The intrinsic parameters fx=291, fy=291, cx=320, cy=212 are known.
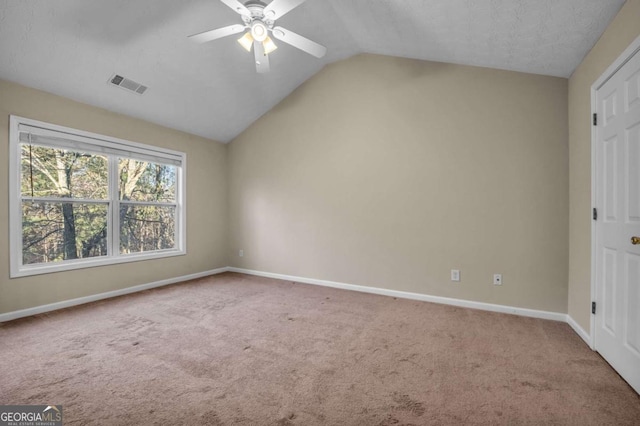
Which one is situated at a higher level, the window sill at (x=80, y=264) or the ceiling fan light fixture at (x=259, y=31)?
the ceiling fan light fixture at (x=259, y=31)

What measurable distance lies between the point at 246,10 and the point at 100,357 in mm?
2833

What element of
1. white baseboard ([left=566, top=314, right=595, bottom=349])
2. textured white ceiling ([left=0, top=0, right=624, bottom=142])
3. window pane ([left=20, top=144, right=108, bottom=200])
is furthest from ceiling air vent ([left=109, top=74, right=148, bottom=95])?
white baseboard ([left=566, top=314, right=595, bottom=349])

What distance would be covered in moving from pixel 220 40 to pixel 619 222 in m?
3.89

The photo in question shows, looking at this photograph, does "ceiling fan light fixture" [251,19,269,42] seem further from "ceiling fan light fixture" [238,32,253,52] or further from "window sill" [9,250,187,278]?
"window sill" [9,250,187,278]

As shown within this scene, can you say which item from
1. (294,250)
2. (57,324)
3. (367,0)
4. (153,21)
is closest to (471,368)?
(294,250)

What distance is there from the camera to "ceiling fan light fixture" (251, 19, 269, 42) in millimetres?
2338

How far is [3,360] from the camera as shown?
6.91 feet

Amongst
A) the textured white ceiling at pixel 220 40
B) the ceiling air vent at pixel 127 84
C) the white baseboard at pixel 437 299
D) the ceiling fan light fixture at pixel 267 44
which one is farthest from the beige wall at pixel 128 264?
the ceiling fan light fixture at pixel 267 44

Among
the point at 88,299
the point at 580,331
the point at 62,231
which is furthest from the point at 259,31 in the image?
the point at 580,331

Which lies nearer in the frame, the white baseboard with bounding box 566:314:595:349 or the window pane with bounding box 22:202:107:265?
the white baseboard with bounding box 566:314:595:349

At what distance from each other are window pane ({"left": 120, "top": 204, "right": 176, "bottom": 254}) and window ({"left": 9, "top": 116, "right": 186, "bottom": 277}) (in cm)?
1

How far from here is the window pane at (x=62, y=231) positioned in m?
3.11

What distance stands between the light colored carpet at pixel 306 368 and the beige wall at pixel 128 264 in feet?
1.14

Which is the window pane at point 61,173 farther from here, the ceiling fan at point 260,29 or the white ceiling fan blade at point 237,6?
the white ceiling fan blade at point 237,6
